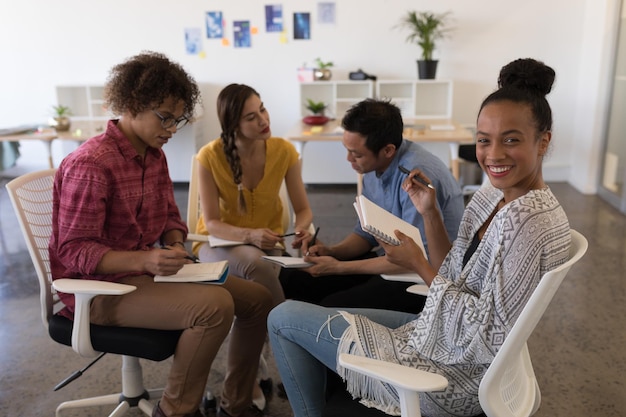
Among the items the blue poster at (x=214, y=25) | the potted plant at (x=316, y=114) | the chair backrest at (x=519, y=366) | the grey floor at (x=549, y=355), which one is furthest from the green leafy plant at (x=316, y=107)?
the chair backrest at (x=519, y=366)

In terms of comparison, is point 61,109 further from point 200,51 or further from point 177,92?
point 177,92

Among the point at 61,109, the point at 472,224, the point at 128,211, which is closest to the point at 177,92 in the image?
the point at 128,211

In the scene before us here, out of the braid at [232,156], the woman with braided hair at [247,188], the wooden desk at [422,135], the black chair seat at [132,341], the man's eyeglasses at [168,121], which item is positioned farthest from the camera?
the wooden desk at [422,135]

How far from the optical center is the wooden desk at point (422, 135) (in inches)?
163

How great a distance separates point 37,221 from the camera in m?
1.83

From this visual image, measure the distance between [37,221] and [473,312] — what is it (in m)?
1.37

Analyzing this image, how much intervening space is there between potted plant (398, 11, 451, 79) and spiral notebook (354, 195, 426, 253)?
363 centimetres

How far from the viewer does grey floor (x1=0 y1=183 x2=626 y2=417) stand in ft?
7.18

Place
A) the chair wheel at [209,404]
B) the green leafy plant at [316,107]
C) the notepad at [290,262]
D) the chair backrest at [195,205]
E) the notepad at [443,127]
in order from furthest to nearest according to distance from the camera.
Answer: the green leafy plant at [316,107]
the notepad at [443,127]
the chair backrest at [195,205]
the chair wheel at [209,404]
the notepad at [290,262]

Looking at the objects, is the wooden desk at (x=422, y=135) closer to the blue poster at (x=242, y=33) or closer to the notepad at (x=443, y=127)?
the notepad at (x=443, y=127)

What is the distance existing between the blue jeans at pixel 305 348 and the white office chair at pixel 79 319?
0.43 meters

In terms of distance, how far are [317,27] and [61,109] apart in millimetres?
2397

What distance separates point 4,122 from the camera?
19.3 feet

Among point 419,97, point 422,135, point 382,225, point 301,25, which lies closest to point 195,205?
point 382,225
